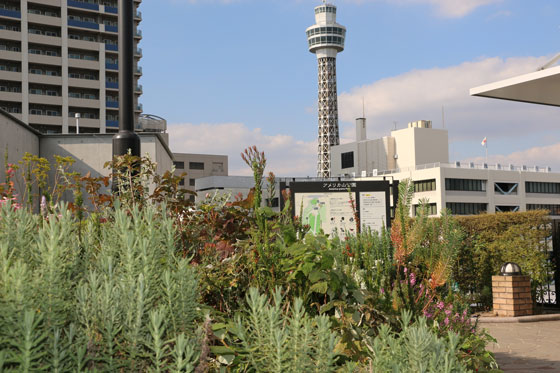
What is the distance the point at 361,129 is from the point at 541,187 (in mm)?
36255

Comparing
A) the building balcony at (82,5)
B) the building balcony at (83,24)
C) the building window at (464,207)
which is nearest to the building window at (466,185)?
the building window at (464,207)

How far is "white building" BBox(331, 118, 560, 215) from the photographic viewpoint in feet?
248

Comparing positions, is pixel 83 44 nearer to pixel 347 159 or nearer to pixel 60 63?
pixel 60 63

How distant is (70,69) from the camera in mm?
71312

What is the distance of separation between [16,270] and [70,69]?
252 feet

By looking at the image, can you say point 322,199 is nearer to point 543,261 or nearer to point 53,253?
point 543,261

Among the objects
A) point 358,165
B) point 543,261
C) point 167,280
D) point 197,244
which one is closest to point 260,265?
point 197,244

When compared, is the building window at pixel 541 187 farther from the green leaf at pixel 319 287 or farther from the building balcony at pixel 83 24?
the green leaf at pixel 319 287

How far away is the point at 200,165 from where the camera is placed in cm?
11212

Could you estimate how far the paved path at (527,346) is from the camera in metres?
6.82

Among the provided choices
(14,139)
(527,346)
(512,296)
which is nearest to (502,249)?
(512,296)

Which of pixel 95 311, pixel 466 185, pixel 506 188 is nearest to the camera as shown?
pixel 95 311

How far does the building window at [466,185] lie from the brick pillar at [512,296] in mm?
65459

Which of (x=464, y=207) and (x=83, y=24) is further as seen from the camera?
(x=464, y=207)
